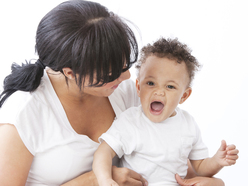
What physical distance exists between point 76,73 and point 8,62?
1.34 metres

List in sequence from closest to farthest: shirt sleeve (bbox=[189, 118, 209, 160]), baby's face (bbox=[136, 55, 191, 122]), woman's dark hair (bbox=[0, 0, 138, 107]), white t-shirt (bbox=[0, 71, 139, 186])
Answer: woman's dark hair (bbox=[0, 0, 138, 107])
white t-shirt (bbox=[0, 71, 139, 186])
baby's face (bbox=[136, 55, 191, 122])
shirt sleeve (bbox=[189, 118, 209, 160])

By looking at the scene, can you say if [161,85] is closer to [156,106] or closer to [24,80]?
[156,106]

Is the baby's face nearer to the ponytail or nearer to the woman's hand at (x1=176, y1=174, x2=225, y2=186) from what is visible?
the woman's hand at (x1=176, y1=174, x2=225, y2=186)

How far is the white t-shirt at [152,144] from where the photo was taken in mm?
1527

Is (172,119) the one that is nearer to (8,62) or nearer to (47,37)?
(47,37)

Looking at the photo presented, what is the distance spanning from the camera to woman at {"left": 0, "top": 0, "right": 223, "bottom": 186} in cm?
129

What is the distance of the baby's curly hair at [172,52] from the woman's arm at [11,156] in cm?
66

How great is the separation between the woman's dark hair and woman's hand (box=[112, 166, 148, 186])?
0.40m

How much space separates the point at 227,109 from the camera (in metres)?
2.88

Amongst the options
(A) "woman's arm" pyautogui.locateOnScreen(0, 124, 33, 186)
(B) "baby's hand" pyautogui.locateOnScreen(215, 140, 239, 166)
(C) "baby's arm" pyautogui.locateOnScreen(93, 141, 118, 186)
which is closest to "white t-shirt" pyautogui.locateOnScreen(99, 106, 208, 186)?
(C) "baby's arm" pyautogui.locateOnScreen(93, 141, 118, 186)

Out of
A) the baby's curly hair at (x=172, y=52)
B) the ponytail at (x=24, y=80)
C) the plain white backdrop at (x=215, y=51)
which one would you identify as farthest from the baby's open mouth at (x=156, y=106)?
the plain white backdrop at (x=215, y=51)

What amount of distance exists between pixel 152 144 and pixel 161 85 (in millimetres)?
268

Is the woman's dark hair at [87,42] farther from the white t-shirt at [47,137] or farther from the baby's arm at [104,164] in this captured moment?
the baby's arm at [104,164]

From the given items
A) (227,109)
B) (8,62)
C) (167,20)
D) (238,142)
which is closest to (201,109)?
(227,109)
